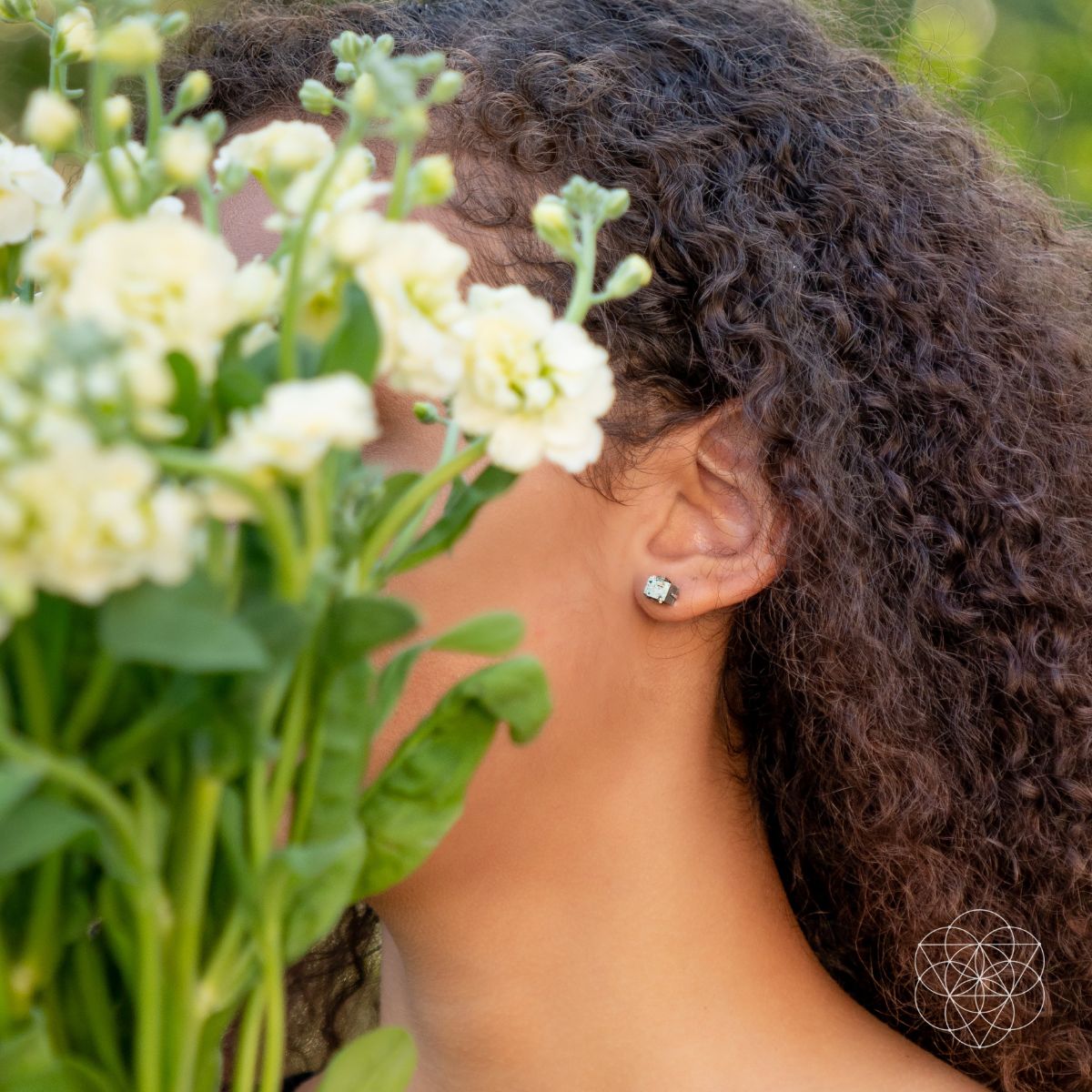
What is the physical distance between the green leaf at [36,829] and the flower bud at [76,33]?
38 centimetres

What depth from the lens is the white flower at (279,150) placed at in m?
0.49

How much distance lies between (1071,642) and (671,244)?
1.87 feet

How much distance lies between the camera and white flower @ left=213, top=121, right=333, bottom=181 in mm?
493

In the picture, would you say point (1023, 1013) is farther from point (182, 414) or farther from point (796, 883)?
point (182, 414)

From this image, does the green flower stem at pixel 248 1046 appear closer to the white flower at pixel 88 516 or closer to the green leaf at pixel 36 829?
the green leaf at pixel 36 829

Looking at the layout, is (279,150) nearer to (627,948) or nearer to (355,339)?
(355,339)

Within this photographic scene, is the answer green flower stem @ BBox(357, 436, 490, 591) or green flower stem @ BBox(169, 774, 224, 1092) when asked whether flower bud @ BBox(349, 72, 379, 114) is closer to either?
green flower stem @ BBox(357, 436, 490, 591)

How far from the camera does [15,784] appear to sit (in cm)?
42

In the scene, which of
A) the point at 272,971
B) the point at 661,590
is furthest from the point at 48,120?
the point at 661,590

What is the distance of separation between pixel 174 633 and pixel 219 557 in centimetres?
5

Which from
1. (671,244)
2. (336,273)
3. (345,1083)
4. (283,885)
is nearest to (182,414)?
(336,273)

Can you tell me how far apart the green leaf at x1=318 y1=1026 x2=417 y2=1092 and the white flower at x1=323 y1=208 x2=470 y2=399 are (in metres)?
0.31

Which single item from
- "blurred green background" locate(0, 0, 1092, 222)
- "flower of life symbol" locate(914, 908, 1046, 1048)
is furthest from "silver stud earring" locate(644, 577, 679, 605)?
"blurred green background" locate(0, 0, 1092, 222)

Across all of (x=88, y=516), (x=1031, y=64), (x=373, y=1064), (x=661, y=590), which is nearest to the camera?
(x=88, y=516)
